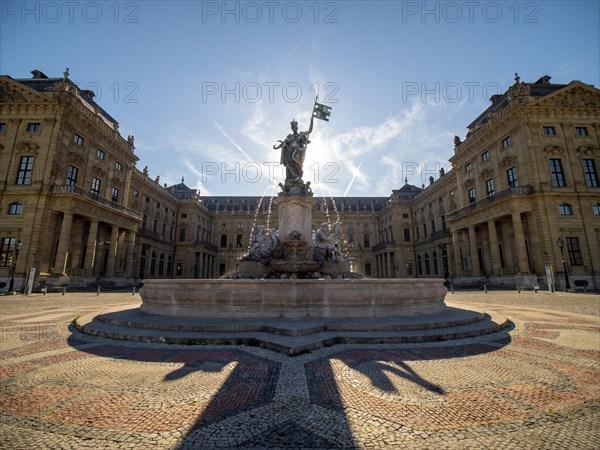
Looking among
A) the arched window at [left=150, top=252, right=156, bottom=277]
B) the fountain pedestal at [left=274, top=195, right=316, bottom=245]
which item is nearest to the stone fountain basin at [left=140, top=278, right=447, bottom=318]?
the fountain pedestal at [left=274, top=195, right=316, bottom=245]

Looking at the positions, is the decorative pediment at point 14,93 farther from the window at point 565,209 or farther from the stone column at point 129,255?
the window at point 565,209

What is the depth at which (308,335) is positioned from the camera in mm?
6266

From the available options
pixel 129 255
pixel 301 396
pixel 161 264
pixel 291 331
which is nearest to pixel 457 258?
pixel 291 331

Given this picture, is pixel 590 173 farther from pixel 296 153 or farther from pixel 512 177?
pixel 296 153

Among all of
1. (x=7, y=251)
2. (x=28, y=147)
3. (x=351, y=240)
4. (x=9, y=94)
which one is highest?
(x=9, y=94)

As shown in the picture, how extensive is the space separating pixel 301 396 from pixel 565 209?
36.0 m

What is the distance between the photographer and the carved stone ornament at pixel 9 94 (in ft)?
95.7

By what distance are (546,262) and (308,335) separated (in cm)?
3060

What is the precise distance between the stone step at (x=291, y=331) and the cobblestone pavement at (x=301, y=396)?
1.03 feet

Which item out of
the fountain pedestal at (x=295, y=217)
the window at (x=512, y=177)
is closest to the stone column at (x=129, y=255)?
the fountain pedestal at (x=295, y=217)

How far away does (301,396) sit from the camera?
345cm

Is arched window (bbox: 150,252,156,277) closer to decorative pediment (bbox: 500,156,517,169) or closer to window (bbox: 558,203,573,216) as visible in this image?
decorative pediment (bbox: 500,156,517,169)

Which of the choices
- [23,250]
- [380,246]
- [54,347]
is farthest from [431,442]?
[380,246]

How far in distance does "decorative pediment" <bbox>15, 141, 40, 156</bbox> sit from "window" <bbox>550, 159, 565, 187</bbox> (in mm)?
53818
